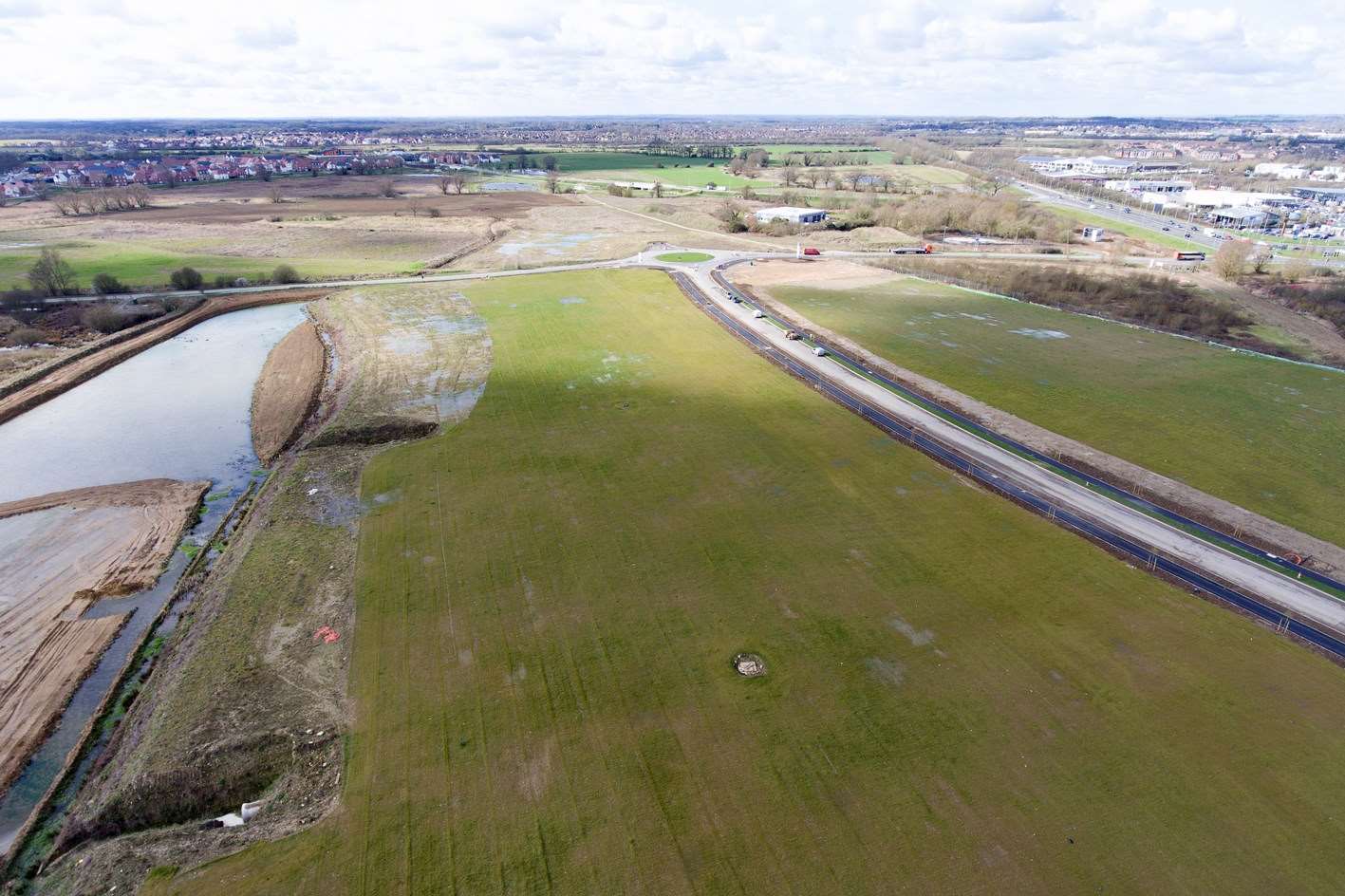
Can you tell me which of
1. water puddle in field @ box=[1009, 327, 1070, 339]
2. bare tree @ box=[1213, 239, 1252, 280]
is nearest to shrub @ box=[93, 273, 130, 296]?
water puddle in field @ box=[1009, 327, 1070, 339]

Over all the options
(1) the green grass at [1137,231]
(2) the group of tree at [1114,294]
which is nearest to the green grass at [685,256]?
(2) the group of tree at [1114,294]

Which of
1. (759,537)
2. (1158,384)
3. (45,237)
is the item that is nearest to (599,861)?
(759,537)

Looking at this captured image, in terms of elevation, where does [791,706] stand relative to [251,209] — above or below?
below

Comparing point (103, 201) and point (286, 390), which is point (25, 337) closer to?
point (286, 390)

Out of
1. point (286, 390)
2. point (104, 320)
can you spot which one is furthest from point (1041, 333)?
point (104, 320)

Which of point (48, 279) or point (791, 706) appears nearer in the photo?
point (791, 706)

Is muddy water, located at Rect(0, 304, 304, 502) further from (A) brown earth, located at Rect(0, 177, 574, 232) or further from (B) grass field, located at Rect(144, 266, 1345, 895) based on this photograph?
(A) brown earth, located at Rect(0, 177, 574, 232)

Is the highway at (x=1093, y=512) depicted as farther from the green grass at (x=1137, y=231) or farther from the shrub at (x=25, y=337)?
the green grass at (x=1137, y=231)

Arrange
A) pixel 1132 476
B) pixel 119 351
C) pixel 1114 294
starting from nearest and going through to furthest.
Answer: pixel 1132 476, pixel 119 351, pixel 1114 294

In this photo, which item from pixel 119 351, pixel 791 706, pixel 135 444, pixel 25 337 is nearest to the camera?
pixel 791 706
